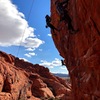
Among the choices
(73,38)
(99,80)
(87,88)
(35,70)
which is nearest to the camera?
(99,80)

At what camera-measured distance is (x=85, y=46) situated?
704 inches

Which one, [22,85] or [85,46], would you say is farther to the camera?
[22,85]

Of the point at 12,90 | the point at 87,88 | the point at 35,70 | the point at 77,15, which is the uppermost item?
the point at 35,70

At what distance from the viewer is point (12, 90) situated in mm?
45344

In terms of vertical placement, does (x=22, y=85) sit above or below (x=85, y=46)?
above

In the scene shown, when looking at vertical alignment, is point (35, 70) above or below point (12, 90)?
above

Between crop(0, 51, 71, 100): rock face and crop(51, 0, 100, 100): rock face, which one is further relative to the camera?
crop(0, 51, 71, 100): rock face

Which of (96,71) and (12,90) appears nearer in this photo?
(96,71)

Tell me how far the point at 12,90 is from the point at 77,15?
3056cm

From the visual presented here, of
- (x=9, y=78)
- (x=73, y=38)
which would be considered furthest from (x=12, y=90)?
(x=73, y=38)

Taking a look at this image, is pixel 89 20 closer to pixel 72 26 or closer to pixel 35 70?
pixel 72 26

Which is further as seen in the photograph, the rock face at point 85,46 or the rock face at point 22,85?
the rock face at point 22,85

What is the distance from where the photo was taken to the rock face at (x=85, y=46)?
14896 millimetres

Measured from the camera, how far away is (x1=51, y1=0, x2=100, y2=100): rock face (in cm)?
1490
